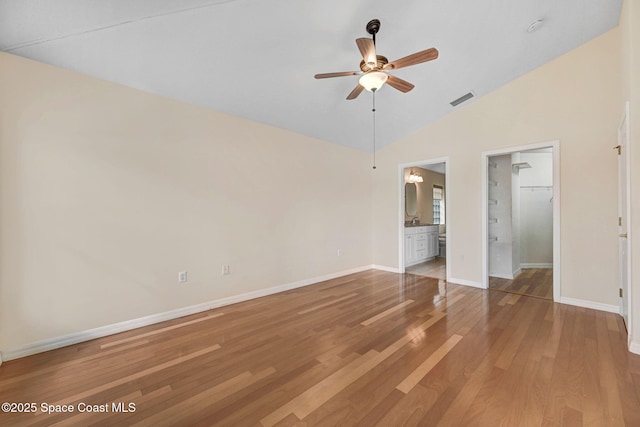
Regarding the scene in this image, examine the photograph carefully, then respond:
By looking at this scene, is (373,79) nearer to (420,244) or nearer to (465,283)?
(465,283)

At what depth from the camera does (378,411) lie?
1.63 m

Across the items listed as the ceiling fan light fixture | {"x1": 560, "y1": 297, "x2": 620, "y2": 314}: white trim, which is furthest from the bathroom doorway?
the ceiling fan light fixture

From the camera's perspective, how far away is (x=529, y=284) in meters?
4.40

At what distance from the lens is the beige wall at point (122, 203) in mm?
2330

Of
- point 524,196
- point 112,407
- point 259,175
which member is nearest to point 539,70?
point 524,196

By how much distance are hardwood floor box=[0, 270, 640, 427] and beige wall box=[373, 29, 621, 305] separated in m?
0.73

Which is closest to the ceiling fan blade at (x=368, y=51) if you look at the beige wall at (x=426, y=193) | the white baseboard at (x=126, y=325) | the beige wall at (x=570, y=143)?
the beige wall at (x=570, y=143)

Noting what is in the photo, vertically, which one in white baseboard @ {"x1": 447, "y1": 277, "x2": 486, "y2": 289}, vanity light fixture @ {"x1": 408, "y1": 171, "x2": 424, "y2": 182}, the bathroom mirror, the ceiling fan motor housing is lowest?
white baseboard @ {"x1": 447, "y1": 277, "x2": 486, "y2": 289}

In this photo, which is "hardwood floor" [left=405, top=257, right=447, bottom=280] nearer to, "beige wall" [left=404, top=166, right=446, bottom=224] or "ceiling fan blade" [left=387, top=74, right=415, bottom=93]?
"beige wall" [left=404, top=166, right=446, bottom=224]

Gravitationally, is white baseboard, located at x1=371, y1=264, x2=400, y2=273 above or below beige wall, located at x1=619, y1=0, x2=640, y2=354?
below

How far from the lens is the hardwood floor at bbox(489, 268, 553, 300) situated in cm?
396

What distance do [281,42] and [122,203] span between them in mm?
2371

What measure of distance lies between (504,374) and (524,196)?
18.1 feet

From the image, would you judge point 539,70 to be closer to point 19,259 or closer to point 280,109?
point 280,109
